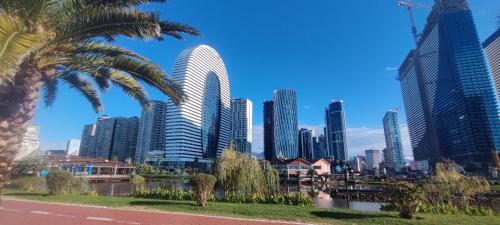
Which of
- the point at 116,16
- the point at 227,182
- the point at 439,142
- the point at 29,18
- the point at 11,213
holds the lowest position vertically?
the point at 11,213

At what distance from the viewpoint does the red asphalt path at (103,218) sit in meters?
8.51

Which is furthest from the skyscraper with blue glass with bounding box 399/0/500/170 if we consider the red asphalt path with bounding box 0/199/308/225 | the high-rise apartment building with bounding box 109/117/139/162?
the high-rise apartment building with bounding box 109/117/139/162

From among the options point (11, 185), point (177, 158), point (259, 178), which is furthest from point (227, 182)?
point (177, 158)

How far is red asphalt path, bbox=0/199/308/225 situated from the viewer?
27.9 feet

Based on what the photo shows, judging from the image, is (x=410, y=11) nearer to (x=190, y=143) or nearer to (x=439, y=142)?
(x=439, y=142)

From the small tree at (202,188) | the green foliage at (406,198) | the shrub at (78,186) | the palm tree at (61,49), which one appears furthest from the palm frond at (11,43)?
the shrub at (78,186)

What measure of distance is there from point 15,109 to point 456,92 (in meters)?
140

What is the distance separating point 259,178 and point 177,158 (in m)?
121

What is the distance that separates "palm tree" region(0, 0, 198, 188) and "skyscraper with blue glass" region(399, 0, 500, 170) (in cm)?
12200

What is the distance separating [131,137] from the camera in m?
162

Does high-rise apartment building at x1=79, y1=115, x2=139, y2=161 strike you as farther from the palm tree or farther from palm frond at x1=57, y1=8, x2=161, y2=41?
palm frond at x1=57, y1=8, x2=161, y2=41

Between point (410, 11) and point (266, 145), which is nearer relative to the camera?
point (410, 11)

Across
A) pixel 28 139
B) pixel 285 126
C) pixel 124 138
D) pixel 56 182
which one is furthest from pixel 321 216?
pixel 285 126

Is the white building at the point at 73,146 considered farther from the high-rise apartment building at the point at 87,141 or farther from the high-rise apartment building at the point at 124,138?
the high-rise apartment building at the point at 124,138
